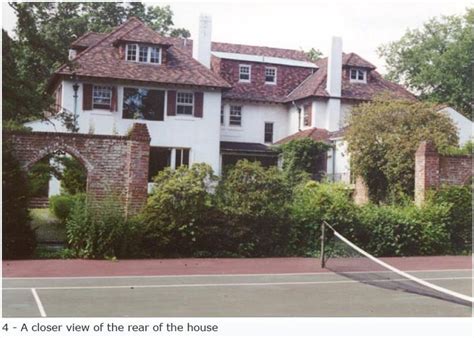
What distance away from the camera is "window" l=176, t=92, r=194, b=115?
32.7 m

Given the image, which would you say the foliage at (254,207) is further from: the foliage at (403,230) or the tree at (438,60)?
the tree at (438,60)

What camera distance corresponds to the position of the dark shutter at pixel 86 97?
103ft

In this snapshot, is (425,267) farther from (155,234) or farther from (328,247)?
(155,234)

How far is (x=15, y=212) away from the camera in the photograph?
54.7 feet

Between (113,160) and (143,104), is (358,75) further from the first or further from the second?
(113,160)

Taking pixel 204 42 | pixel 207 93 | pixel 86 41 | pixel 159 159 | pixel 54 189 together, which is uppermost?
pixel 204 42

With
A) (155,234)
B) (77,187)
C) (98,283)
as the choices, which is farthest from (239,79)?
(98,283)

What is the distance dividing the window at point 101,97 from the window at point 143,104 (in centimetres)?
76

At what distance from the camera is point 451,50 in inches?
1799

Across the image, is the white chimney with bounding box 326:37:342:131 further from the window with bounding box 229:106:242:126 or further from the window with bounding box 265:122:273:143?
the window with bounding box 229:106:242:126

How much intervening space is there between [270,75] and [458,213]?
2221cm

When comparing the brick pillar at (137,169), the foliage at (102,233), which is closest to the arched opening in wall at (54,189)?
the foliage at (102,233)

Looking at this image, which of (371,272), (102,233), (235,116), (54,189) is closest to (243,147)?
(235,116)

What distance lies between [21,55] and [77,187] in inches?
335
